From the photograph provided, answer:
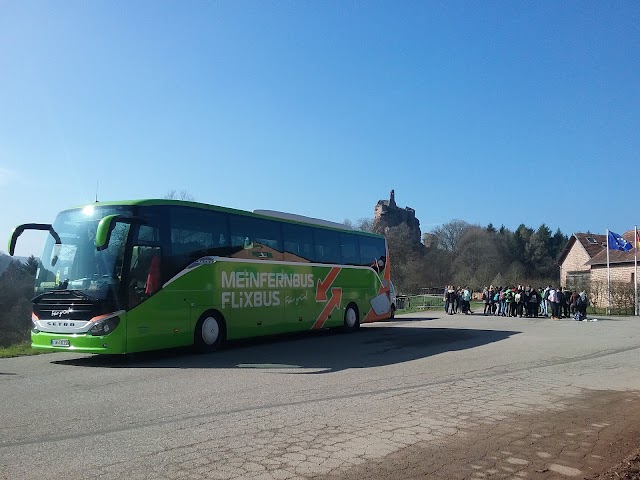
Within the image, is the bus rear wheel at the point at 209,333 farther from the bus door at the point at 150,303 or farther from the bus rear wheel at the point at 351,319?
the bus rear wheel at the point at 351,319

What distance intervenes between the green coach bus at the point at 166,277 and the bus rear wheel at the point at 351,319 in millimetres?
2554

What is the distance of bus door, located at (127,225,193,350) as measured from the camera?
12.4 metres

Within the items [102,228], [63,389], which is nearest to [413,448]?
[63,389]

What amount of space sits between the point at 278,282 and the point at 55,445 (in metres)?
11.3

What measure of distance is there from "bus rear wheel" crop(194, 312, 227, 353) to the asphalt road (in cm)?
41

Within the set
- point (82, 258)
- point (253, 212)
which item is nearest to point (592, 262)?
point (253, 212)

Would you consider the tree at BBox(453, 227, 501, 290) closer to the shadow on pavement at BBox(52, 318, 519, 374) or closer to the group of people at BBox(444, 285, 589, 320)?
the group of people at BBox(444, 285, 589, 320)

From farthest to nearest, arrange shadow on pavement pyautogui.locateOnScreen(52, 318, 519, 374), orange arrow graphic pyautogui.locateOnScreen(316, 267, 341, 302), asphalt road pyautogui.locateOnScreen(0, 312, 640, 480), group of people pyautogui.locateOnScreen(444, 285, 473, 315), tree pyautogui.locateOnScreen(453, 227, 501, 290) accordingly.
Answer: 1. tree pyautogui.locateOnScreen(453, 227, 501, 290)
2. group of people pyautogui.locateOnScreen(444, 285, 473, 315)
3. orange arrow graphic pyautogui.locateOnScreen(316, 267, 341, 302)
4. shadow on pavement pyautogui.locateOnScreen(52, 318, 519, 374)
5. asphalt road pyautogui.locateOnScreen(0, 312, 640, 480)

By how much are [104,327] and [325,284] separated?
9.11m

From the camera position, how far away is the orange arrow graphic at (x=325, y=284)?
19.4m

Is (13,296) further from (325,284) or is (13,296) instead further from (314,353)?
(314,353)

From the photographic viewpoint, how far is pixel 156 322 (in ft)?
42.1

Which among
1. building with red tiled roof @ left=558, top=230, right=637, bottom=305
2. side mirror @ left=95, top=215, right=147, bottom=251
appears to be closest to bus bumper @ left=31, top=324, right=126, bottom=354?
side mirror @ left=95, top=215, right=147, bottom=251

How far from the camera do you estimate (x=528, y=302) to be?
3222cm
